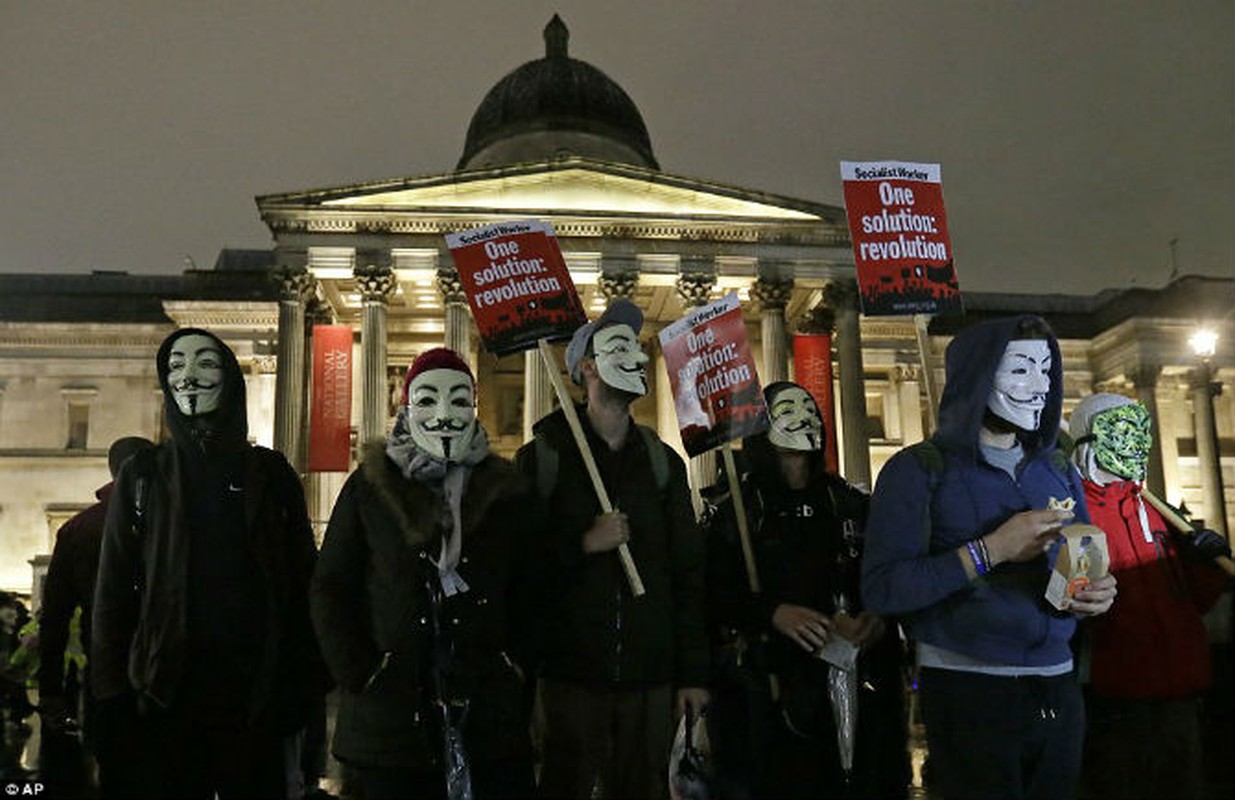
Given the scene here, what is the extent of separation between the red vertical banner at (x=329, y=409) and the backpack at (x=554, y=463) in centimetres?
2027

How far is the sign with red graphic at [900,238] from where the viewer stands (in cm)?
532

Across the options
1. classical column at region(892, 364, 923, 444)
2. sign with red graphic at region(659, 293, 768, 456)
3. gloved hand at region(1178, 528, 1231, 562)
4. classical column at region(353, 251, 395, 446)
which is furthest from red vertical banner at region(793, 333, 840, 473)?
gloved hand at region(1178, 528, 1231, 562)

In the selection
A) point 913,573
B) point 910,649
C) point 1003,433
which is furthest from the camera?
point 910,649

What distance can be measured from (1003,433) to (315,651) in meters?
2.58

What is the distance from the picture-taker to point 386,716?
11.2 feet

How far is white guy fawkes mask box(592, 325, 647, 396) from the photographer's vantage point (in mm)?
4293

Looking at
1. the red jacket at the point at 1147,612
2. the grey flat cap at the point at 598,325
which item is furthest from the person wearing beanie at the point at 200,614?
the red jacket at the point at 1147,612

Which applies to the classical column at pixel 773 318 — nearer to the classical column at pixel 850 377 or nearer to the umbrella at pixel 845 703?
the classical column at pixel 850 377

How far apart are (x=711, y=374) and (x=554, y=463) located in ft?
5.58

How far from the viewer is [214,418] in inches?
156

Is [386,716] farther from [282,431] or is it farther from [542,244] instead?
[282,431]

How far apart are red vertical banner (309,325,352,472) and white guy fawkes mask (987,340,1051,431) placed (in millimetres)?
21738

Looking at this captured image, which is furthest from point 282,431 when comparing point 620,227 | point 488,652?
point 488,652

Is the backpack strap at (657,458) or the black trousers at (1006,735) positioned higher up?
the backpack strap at (657,458)
